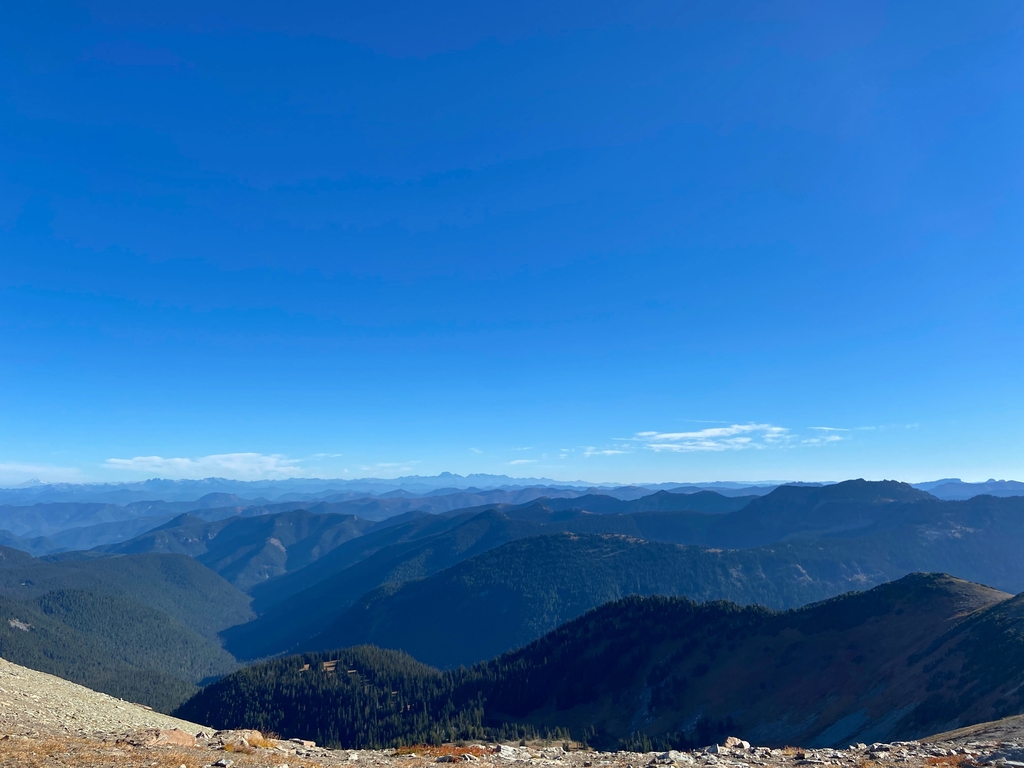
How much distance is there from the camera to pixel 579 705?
493ft

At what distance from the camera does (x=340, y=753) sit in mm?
33594

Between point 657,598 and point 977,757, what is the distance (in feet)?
562

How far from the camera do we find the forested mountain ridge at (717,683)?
291 ft

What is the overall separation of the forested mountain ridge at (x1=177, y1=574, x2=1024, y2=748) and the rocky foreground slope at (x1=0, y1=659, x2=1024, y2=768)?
53.1 metres

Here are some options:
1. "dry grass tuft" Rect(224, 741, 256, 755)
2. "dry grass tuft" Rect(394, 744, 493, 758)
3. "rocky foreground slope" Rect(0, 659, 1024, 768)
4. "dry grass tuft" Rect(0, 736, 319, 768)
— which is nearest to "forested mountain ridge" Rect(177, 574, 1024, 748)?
"rocky foreground slope" Rect(0, 659, 1024, 768)

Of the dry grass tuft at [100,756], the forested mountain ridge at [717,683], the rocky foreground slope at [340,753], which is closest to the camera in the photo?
the dry grass tuft at [100,756]

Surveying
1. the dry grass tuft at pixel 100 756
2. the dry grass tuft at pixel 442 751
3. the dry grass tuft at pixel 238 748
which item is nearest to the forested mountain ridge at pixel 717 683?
the dry grass tuft at pixel 442 751

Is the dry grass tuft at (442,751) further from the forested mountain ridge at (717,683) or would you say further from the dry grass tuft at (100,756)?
the forested mountain ridge at (717,683)

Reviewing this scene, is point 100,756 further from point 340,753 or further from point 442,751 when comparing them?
point 442,751

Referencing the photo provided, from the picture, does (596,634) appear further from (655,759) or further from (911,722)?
(655,759)

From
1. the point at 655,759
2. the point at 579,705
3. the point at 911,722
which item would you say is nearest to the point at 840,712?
the point at 911,722

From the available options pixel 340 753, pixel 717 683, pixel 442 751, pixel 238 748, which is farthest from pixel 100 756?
pixel 717 683

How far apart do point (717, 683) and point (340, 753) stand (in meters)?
125

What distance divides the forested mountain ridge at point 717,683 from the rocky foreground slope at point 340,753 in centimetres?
5308
